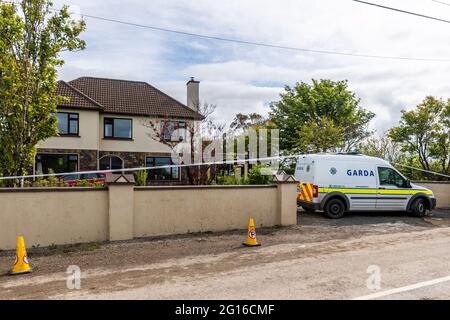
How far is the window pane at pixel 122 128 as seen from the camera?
2520 centimetres

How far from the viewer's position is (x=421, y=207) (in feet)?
46.2

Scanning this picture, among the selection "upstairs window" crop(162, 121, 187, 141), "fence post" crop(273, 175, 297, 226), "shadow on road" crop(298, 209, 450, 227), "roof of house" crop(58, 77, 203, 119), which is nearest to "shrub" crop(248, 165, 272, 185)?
"fence post" crop(273, 175, 297, 226)

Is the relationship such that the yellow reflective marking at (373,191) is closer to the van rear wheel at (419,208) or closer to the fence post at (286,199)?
the van rear wheel at (419,208)

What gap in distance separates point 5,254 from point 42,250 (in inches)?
28.4

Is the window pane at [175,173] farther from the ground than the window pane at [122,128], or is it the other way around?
the window pane at [122,128]

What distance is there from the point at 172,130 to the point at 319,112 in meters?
14.3

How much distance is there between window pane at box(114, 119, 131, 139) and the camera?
992 inches

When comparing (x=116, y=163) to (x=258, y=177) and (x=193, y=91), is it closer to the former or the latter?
(x=193, y=91)

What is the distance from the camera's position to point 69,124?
2322cm

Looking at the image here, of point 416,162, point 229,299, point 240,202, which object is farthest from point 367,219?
point 416,162

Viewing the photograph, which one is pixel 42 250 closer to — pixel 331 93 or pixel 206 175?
pixel 206 175

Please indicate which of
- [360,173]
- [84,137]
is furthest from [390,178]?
[84,137]

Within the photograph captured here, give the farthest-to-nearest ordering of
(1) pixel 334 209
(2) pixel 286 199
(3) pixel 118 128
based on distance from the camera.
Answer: (3) pixel 118 128
(1) pixel 334 209
(2) pixel 286 199

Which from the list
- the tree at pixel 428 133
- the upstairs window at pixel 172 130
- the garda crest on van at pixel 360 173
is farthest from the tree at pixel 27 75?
the tree at pixel 428 133
